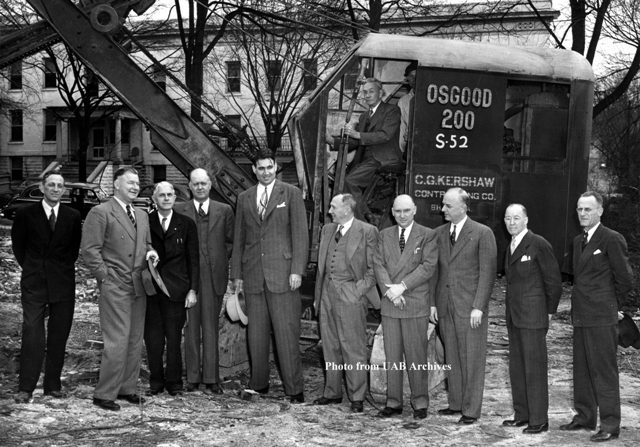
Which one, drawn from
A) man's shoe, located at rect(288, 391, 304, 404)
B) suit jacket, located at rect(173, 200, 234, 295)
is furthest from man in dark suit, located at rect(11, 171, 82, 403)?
man's shoe, located at rect(288, 391, 304, 404)

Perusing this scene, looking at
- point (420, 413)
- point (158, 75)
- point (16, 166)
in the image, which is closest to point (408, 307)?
point (420, 413)

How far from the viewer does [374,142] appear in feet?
26.9

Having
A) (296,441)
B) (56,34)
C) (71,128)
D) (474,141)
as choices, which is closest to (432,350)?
(296,441)

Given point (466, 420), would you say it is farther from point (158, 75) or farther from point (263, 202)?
point (158, 75)

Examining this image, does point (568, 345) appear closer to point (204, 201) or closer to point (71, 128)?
point (204, 201)

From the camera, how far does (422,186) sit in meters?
8.23

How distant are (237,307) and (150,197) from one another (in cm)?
1855

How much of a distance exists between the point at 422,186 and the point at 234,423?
3422mm

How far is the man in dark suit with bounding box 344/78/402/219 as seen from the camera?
8.28m

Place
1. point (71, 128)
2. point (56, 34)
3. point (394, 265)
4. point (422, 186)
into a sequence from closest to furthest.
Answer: point (394, 265) < point (422, 186) < point (56, 34) < point (71, 128)

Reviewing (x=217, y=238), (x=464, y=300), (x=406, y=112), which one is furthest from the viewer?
(x=406, y=112)

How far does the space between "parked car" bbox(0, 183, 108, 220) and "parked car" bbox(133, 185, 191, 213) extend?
4.32 ft

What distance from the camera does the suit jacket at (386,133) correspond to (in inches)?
327

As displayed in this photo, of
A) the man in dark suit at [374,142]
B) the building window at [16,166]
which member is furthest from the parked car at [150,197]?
the building window at [16,166]
